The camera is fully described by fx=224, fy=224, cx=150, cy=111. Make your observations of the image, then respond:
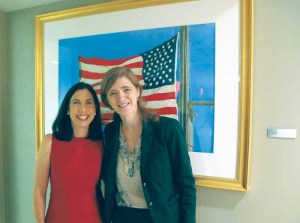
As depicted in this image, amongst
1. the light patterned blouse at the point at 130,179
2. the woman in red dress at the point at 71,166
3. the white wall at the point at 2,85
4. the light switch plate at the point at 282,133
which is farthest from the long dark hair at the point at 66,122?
the light switch plate at the point at 282,133

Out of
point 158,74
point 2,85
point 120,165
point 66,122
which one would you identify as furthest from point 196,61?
point 2,85

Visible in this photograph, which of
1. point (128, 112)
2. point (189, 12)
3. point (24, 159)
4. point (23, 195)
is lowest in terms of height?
point (23, 195)

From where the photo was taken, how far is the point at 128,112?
1271 millimetres

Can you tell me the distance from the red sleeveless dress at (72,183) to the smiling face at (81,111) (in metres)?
0.10

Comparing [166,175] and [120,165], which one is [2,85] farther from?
[166,175]

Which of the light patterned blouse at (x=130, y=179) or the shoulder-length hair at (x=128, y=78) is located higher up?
the shoulder-length hair at (x=128, y=78)

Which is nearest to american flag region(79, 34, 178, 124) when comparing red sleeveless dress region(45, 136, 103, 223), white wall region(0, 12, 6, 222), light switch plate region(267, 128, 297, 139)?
red sleeveless dress region(45, 136, 103, 223)

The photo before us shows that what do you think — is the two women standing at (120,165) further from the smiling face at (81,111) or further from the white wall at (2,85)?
the white wall at (2,85)

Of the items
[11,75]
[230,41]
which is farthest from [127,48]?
[11,75]

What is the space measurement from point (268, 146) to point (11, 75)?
2031 millimetres

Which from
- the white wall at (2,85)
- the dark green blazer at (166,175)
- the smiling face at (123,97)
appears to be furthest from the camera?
the white wall at (2,85)

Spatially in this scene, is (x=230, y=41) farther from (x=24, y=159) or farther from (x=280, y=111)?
(x=24, y=159)

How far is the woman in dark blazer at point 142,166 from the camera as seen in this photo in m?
1.17

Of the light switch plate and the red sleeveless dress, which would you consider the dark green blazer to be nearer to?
the red sleeveless dress
